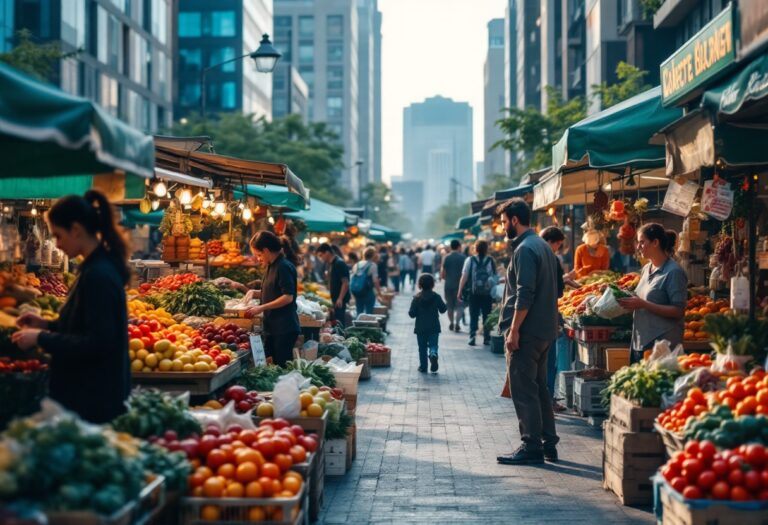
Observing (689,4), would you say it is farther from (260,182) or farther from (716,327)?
(716,327)

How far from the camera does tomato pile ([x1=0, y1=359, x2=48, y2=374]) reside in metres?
7.05

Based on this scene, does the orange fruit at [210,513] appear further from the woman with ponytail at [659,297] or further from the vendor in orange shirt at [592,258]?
the vendor in orange shirt at [592,258]

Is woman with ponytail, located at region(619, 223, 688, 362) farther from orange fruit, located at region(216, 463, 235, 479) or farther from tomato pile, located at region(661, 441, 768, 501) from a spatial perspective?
orange fruit, located at region(216, 463, 235, 479)

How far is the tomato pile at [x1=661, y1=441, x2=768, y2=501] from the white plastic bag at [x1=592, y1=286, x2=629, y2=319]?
16.0ft

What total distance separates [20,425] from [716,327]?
518cm

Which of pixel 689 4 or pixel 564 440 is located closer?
pixel 564 440

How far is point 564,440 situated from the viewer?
420 inches

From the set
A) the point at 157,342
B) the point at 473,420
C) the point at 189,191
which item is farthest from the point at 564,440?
the point at 189,191

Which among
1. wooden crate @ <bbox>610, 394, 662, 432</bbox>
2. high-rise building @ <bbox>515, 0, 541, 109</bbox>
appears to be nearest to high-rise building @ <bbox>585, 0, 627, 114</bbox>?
wooden crate @ <bbox>610, 394, 662, 432</bbox>

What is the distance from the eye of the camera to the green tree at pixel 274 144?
178 ft

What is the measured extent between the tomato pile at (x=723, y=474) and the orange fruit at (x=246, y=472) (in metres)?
2.34

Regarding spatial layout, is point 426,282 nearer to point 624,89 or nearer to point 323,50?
point 624,89

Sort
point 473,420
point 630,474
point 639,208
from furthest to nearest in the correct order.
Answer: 1. point 639,208
2. point 473,420
3. point 630,474

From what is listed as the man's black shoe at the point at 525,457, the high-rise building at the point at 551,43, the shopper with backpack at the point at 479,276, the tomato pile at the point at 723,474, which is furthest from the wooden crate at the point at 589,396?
the high-rise building at the point at 551,43
